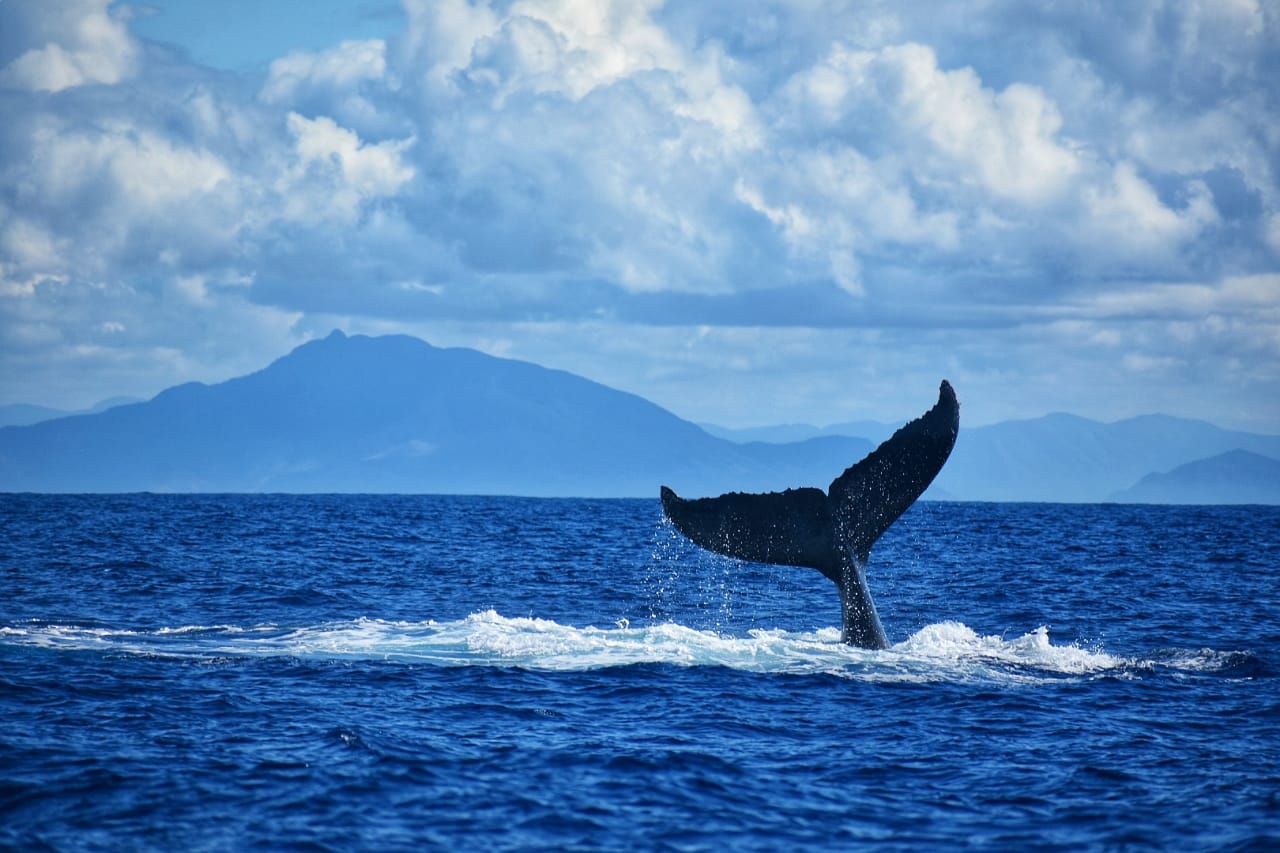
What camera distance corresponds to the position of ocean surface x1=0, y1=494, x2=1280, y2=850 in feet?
34.4

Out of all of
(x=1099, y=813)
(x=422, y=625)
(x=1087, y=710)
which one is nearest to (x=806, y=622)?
(x=422, y=625)

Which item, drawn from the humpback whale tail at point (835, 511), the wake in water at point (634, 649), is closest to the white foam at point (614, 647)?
the wake in water at point (634, 649)

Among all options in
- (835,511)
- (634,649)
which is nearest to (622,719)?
(835,511)

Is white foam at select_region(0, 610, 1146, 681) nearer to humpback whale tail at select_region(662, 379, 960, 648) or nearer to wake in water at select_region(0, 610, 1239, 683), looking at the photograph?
wake in water at select_region(0, 610, 1239, 683)

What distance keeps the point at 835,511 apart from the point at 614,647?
4465 millimetres

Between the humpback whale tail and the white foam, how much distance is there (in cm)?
170

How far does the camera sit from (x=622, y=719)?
46.6 ft

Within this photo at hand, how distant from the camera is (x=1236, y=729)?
13.9 metres

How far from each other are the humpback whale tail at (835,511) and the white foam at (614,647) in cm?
170

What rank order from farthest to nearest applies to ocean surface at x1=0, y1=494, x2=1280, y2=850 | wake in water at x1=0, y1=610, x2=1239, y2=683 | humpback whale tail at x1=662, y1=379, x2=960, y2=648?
wake in water at x1=0, y1=610, x2=1239, y2=683 → humpback whale tail at x1=662, y1=379, x2=960, y2=648 → ocean surface at x1=0, y1=494, x2=1280, y2=850

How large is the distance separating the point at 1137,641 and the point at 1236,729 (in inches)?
261

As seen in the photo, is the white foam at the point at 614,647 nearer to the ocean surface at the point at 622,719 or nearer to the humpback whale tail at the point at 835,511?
the ocean surface at the point at 622,719

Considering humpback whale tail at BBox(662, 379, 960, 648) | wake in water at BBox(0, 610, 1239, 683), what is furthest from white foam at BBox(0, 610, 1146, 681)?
humpback whale tail at BBox(662, 379, 960, 648)

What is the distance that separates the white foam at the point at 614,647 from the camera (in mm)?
17109
